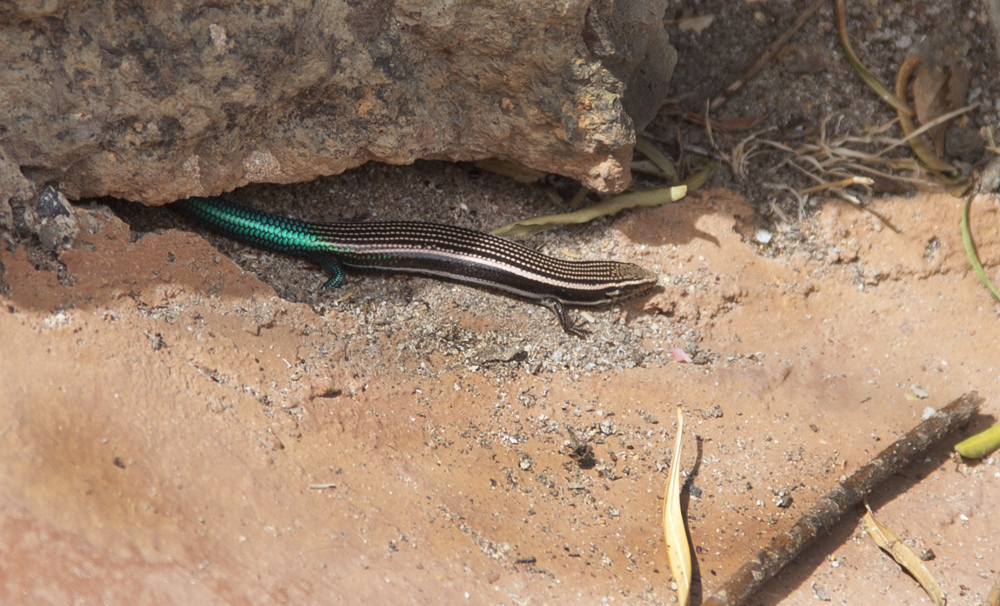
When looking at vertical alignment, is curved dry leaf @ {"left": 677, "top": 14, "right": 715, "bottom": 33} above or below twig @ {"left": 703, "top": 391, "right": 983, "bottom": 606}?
above

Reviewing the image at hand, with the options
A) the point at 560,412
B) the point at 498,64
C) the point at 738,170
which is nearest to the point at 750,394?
the point at 560,412

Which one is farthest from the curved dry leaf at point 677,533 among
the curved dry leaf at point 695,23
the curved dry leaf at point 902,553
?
the curved dry leaf at point 695,23

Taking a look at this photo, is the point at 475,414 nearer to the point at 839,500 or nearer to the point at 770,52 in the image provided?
the point at 839,500

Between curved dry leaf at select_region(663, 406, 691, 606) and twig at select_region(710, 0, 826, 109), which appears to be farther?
twig at select_region(710, 0, 826, 109)

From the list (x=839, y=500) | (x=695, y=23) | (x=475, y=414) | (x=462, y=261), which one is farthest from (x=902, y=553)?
(x=695, y=23)

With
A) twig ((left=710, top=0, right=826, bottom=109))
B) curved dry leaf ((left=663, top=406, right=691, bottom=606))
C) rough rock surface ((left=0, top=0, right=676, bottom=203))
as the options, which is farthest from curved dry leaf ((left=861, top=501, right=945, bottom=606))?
twig ((left=710, top=0, right=826, bottom=109))

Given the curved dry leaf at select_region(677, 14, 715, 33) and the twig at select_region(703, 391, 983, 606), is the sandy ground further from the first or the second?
the curved dry leaf at select_region(677, 14, 715, 33)
